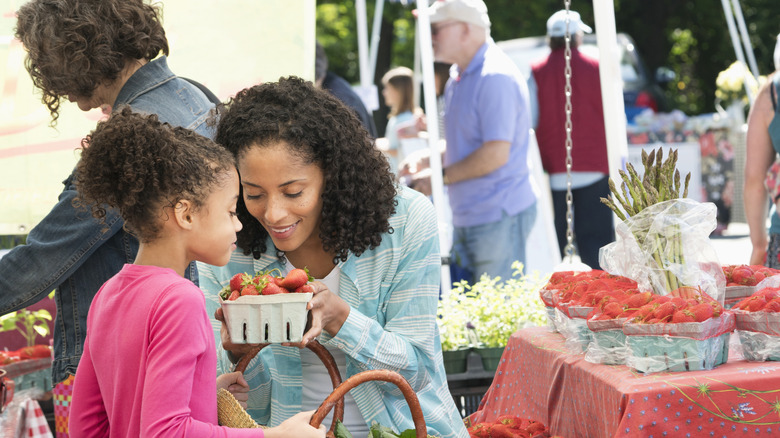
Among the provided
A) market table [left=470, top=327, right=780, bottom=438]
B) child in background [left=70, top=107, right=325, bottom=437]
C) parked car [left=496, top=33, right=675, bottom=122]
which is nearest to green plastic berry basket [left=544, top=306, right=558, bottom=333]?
market table [left=470, top=327, right=780, bottom=438]

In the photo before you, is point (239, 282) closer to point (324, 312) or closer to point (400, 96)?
point (324, 312)

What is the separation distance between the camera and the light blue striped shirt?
235 centimetres

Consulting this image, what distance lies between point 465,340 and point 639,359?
1.84m

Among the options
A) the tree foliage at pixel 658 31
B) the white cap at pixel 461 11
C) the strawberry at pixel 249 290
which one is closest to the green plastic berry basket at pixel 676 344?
the strawberry at pixel 249 290

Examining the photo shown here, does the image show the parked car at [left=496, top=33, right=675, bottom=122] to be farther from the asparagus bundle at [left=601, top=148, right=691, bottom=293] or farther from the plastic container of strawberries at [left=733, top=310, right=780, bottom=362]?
the plastic container of strawberries at [left=733, top=310, right=780, bottom=362]

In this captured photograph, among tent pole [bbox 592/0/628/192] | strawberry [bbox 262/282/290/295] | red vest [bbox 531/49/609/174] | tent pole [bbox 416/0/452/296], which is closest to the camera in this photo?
strawberry [bbox 262/282/290/295]

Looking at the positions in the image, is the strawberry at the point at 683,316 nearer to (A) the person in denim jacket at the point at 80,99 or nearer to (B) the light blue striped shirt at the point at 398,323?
(B) the light blue striped shirt at the point at 398,323

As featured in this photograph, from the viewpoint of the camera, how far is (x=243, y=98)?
2.43 m


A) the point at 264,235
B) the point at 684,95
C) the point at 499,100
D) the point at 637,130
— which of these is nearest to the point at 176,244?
the point at 264,235

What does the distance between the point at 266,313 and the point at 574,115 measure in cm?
482

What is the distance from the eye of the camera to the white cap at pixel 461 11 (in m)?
5.56

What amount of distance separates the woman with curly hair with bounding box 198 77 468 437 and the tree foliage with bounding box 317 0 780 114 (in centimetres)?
1510

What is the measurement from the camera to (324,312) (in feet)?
6.84

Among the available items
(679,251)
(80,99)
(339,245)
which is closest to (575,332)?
(679,251)
